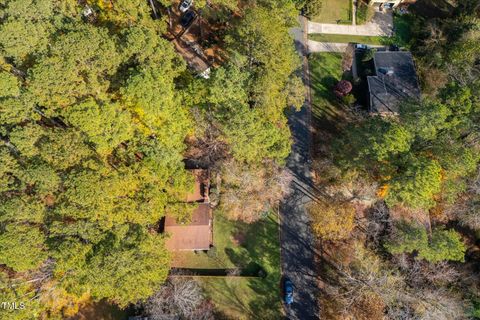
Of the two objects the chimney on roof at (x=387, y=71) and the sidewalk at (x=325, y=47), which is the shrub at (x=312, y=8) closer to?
the sidewalk at (x=325, y=47)

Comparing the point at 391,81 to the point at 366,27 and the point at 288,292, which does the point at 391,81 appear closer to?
the point at 366,27

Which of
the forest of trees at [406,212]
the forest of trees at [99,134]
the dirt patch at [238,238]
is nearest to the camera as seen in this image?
the forest of trees at [99,134]

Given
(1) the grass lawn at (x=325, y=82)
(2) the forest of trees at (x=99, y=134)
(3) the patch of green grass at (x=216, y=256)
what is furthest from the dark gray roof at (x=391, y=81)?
(3) the patch of green grass at (x=216, y=256)

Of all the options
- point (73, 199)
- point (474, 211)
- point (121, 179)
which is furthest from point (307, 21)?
point (73, 199)

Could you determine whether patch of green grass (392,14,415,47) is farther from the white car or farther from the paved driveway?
the white car

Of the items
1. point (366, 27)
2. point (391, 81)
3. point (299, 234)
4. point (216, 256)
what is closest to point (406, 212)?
point (299, 234)

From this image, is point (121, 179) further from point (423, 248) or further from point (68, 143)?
point (423, 248)
